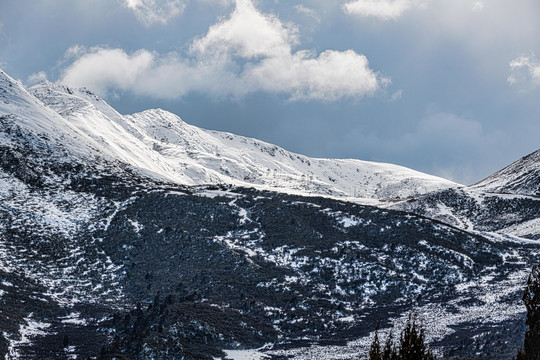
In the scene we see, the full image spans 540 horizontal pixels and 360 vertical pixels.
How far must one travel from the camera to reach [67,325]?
103 m

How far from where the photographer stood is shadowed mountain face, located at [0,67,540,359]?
98.2m

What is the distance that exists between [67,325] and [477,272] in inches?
3476

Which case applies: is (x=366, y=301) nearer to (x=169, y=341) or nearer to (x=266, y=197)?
(x=169, y=341)

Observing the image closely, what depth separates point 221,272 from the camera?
421 feet

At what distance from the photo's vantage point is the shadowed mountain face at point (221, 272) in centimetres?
9819

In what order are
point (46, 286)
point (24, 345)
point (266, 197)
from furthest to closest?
point (266, 197) < point (46, 286) < point (24, 345)

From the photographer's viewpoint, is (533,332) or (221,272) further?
(221,272)

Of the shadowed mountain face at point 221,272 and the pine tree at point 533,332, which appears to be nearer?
the pine tree at point 533,332

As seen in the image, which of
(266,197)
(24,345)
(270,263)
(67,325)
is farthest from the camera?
(266,197)

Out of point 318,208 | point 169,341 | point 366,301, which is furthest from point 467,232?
point 169,341

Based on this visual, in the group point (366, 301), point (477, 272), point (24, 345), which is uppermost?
point (477, 272)

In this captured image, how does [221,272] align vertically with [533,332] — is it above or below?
below

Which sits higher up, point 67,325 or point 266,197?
point 266,197

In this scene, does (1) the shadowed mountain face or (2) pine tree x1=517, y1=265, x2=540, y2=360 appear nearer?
(2) pine tree x1=517, y1=265, x2=540, y2=360
